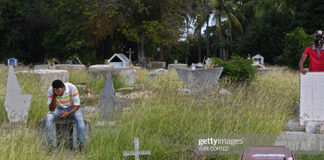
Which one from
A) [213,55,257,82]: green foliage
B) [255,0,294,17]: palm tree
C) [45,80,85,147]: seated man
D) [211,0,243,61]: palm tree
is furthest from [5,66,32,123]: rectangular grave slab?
[211,0,243,61]: palm tree

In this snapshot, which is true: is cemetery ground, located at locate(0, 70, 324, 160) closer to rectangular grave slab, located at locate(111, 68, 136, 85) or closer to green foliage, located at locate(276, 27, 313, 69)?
rectangular grave slab, located at locate(111, 68, 136, 85)

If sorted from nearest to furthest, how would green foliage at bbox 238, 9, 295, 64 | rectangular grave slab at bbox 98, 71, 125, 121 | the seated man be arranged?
the seated man, rectangular grave slab at bbox 98, 71, 125, 121, green foliage at bbox 238, 9, 295, 64

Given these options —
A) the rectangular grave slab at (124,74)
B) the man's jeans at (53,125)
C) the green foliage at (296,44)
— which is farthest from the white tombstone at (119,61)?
the man's jeans at (53,125)

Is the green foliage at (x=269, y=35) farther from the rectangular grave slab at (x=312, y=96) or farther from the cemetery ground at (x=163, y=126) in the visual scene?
the cemetery ground at (x=163, y=126)

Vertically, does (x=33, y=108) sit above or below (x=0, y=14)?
below

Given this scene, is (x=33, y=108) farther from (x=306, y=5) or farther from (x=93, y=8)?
(x=306, y=5)

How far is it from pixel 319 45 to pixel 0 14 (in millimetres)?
28287

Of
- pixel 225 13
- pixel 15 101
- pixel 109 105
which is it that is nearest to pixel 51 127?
pixel 109 105

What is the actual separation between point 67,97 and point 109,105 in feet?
3.82

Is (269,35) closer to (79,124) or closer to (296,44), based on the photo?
(296,44)

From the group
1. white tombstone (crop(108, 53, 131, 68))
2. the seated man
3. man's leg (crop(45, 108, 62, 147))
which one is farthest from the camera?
white tombstone (crop(108, 53, 131, 68))

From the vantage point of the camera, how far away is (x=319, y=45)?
7.45 metres

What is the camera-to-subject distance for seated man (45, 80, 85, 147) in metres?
5.50

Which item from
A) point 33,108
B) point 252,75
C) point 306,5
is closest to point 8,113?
point 33,108
